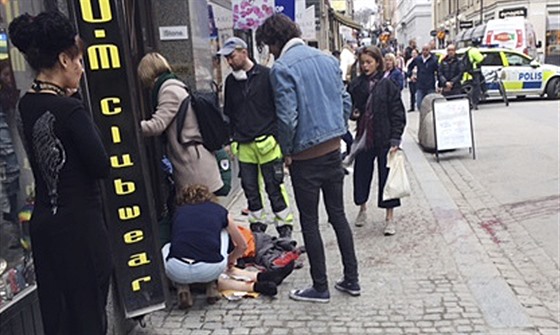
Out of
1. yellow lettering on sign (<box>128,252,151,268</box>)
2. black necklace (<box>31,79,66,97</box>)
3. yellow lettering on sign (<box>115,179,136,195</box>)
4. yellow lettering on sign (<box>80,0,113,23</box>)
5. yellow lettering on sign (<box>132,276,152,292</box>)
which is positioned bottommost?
yellow lettering on sign (<box>132,276,152,292</box>)

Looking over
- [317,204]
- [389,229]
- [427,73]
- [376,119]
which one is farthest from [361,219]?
[427,73]

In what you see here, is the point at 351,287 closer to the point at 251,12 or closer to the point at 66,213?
the point at 66,213

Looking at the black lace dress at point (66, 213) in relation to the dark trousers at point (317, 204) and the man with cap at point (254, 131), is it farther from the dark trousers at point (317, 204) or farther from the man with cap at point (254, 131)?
the man with cap at point (254, 131)

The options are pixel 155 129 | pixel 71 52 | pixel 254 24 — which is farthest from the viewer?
pixel 254 24

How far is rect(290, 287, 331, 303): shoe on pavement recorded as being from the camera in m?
4.55

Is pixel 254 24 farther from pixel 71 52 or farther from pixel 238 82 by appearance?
pixel 71 52

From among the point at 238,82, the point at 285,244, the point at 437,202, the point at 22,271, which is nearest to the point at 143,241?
the point at 22,271

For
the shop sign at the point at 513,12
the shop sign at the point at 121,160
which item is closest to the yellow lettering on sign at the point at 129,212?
the shop sign at the point at 121,160

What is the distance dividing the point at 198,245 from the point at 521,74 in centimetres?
1747

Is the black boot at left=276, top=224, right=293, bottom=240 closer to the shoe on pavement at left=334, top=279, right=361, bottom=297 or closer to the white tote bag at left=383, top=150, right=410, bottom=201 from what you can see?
the white tote bag at left=383, top=150, right=410, bottom=201

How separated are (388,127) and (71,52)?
3.79 meters

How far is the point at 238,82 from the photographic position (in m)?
5.69

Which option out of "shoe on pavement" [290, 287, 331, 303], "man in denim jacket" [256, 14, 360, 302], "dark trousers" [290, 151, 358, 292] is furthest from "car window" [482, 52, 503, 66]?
"shoe on pavement" [290, 287, 331, 303]

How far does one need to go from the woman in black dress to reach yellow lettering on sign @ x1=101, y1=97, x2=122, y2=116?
712mm
